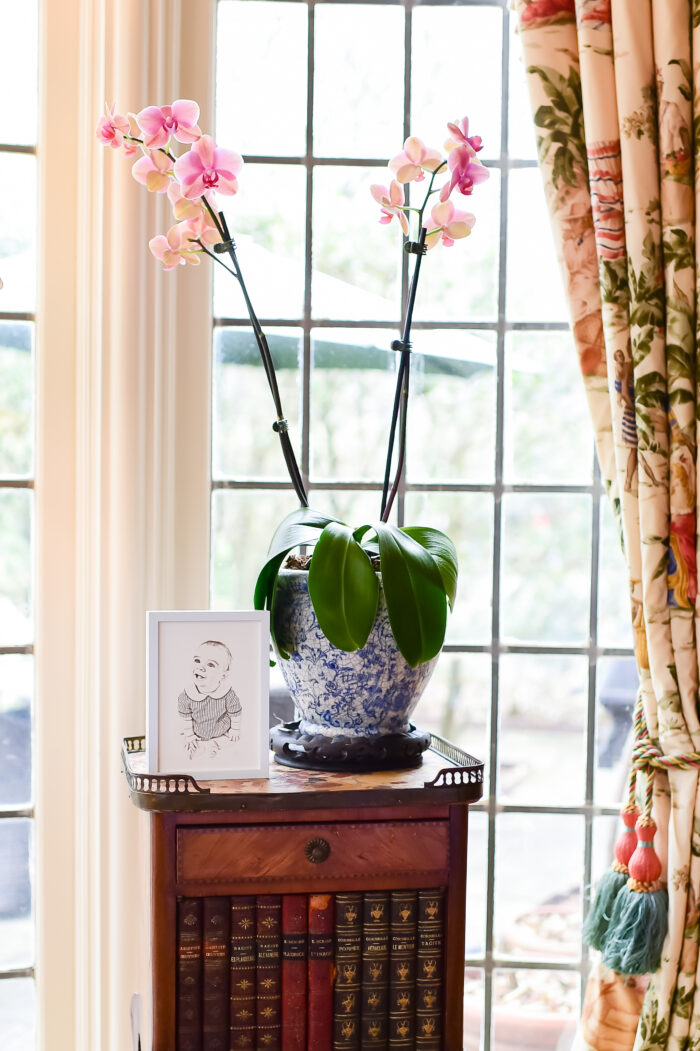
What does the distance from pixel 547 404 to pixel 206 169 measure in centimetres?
78

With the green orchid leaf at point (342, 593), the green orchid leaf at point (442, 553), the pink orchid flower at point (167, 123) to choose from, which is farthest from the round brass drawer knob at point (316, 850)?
the pink orchid flower at point (167, 123)

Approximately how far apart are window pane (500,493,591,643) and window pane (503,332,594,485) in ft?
0.23

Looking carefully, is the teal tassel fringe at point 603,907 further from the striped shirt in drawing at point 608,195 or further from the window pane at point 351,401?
the striped shirt in drawing at point 608,195

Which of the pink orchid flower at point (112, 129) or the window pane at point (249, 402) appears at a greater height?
the pink orchid flower at point (112, 129)

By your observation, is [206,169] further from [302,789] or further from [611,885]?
[611,885]

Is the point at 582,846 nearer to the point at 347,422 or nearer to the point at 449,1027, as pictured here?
the point at 449,1027

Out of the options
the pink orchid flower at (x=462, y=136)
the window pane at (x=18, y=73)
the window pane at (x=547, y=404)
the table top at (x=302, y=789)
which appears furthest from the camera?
the window pane at (x=547, y=404)

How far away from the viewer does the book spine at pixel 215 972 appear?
1.15m

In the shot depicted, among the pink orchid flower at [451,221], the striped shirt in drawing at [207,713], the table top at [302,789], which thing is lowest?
the table top at [302,789]

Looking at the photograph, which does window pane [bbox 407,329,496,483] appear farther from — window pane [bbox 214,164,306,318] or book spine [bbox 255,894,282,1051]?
book spine [bbox 255,894,282,1051]

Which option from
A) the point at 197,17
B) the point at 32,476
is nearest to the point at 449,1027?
the point at 32,476

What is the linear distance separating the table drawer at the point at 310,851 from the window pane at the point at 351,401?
27.4 inches

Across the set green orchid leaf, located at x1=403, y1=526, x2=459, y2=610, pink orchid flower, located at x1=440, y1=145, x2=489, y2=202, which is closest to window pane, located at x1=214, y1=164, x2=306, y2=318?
pink orchid flower, located at x1=440, y1=145, x2=489, y2=202

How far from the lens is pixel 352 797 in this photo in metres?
1.15
